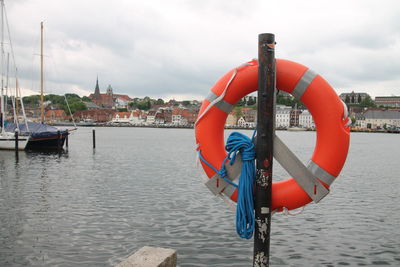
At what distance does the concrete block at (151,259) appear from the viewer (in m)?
4.79

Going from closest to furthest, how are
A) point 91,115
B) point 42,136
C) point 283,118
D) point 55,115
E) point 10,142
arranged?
point 10,142, point 42,136, point 283,118, point 55,115, point 91,115

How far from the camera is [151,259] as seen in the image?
497 centimetres

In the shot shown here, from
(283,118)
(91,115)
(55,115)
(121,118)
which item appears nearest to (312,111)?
(283,118)

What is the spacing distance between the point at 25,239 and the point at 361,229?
7.55 meters

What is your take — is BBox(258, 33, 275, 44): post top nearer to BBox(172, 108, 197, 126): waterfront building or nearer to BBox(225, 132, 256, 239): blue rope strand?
BBox(225, 132, 256, 239): blue rope strand

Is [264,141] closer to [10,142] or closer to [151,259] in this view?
[151,259]

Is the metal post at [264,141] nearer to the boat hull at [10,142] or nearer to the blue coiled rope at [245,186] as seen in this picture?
the blue coiled rope at [245,186]

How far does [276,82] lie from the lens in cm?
453

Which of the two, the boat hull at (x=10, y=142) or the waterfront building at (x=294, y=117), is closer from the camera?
the boat hull at (x=10, y=142)

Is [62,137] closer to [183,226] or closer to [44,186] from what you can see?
[44,186]

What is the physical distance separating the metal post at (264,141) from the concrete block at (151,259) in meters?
1.27

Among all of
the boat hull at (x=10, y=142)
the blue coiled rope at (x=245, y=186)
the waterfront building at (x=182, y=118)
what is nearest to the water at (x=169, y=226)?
the blue coiled rope at (x=245, y=186)

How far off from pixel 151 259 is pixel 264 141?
2.16 m

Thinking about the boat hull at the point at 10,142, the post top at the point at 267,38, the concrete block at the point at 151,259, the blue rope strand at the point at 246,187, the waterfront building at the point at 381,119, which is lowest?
the concrete block at the point at 151,259
